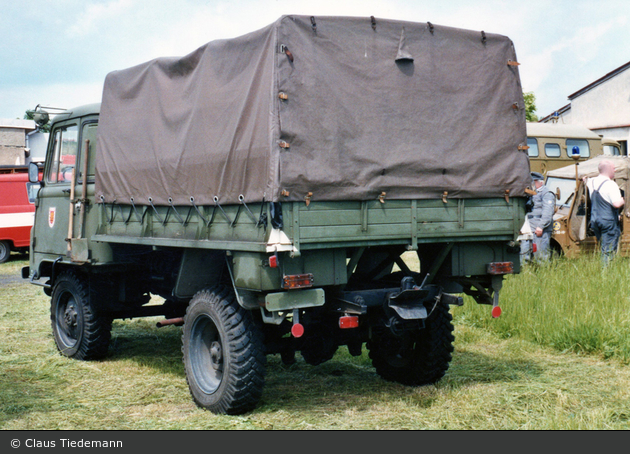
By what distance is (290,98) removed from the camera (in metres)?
4.91

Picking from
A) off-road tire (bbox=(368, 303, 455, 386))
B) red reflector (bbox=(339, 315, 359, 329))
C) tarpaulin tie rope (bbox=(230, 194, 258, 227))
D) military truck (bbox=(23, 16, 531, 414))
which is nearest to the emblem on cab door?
military truck (bbox=(23, 16, 531, 414))

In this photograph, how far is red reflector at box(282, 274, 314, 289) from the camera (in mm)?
4836

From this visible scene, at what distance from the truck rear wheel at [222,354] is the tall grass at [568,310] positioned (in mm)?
3512

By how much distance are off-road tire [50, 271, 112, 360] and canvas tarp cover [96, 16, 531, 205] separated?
1.74 metres

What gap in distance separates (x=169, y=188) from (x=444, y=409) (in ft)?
8.96

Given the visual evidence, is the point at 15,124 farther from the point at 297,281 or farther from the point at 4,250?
the point at 297,281

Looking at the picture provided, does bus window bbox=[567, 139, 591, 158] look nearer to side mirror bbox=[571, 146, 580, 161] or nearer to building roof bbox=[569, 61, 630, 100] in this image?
side mirror bbox=[571, 146, 580, 161]

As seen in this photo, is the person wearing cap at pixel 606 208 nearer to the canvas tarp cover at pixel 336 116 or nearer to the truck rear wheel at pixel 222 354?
the canvas tarp cover at pixel 336 116

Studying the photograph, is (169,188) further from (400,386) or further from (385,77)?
(400,386)

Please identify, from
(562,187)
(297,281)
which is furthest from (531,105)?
(297,281)

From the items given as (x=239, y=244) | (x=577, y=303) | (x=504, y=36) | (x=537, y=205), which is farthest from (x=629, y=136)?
(x=239, y=244)

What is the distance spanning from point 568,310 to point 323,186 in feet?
13.0

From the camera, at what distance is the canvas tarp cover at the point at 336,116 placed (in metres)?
4.93

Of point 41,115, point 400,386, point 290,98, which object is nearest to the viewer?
point 290,98
